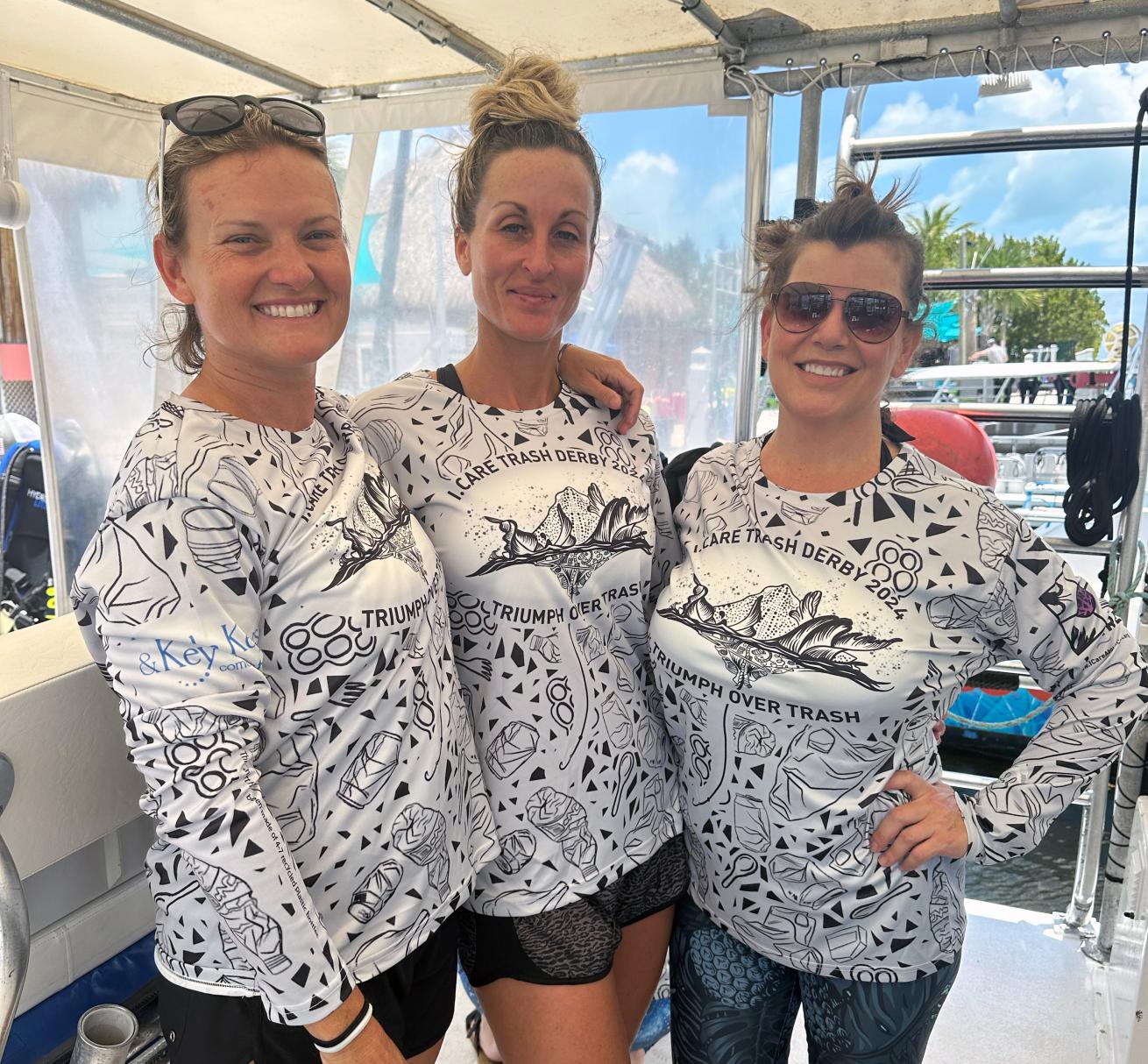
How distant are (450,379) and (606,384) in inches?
11.8

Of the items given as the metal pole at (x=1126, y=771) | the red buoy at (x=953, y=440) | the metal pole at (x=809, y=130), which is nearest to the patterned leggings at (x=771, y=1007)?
the metal pole at (x=1126, y=771)

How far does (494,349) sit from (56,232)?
381 cm

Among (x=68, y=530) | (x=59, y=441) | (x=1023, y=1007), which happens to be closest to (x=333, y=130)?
(x=59, y=441)

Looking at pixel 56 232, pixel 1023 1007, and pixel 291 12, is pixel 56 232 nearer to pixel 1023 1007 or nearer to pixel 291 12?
pixel 291 12

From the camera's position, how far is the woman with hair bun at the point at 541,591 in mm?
1416

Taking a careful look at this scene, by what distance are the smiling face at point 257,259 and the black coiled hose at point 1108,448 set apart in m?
2.28

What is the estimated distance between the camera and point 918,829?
136cm

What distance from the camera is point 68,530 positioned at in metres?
4.37

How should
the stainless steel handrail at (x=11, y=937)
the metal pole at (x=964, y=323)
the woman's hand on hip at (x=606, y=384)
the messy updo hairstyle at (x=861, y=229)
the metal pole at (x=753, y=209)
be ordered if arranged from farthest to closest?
the metal pole at (x=964, y=323)
the metal pole at (x=753, y=209)
the woman's hand on hip at (x=606, y=384)
the messy updo hairstyle at (x=861, y=229)
the stainless steel handrail at (x=11, y=937)

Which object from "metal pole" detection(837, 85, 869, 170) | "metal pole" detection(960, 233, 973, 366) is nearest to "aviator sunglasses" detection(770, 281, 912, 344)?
"metal pole" detection(837, 85, 869, 170)

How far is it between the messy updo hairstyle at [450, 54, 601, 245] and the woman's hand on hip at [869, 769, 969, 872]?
1.08m

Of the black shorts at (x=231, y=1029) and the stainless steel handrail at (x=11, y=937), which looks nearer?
the stainless steel handrail at (x=11, y=937)

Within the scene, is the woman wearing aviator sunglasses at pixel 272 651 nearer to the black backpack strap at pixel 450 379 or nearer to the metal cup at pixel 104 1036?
the metal cup at pixel 104 1036

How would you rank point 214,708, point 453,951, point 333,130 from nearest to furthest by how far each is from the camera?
point 214,708 < point 453,951 < point 333,130
